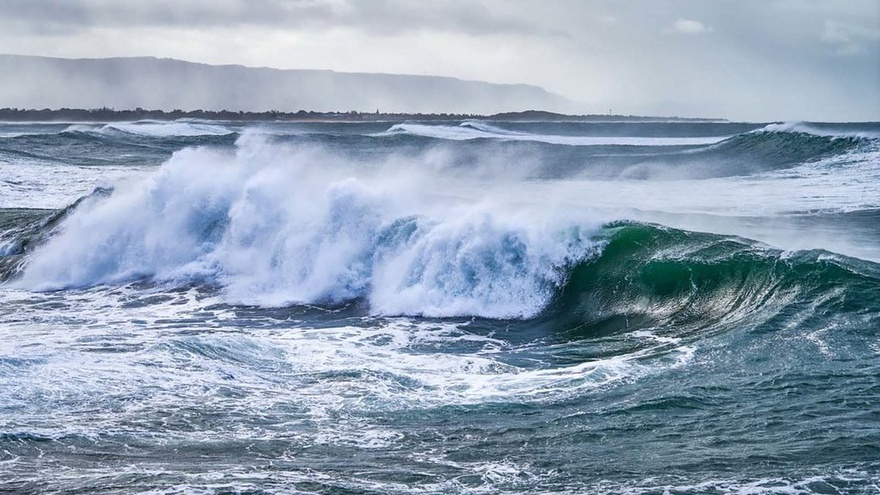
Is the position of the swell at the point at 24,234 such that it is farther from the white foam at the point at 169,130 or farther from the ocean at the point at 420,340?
the white foam at the point at 169,130

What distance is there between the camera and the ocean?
26.1 feet

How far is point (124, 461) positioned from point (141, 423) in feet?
3.19

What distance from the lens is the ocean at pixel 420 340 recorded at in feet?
26.1

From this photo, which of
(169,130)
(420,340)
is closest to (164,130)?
(169,130)

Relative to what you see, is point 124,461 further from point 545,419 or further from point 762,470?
point 762,470

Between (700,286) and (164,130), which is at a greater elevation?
(164,130)

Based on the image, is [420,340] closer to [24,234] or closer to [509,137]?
[24,234]

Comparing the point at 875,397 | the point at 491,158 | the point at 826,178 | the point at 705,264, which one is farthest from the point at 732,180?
the point at 875,397

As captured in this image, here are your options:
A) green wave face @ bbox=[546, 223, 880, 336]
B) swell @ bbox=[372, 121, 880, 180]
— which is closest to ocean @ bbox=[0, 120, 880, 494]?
green wave face @ bbox=[546, 223, 880, 336]

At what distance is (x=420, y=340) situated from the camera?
504 inches

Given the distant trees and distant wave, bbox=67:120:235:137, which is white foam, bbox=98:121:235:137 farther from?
the distant trees

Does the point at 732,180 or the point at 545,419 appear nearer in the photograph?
the point at 545,419

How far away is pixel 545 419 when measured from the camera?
9.10 metres

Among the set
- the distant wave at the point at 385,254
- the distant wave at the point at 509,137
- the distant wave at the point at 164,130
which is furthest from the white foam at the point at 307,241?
the distant wave at the point at 164,130
